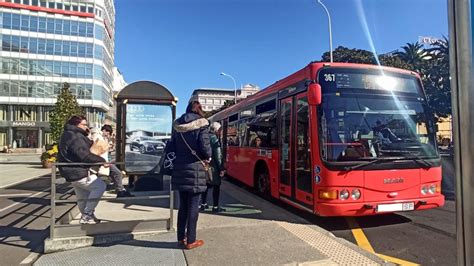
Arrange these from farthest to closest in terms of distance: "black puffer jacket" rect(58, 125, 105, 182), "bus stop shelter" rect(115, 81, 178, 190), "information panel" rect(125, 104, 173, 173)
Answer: "information panel" rect(125, 104, 173, 173) < "bus stop shelter" rect(115, 81, 178, 190) < "black puffer jacket" rect(58, 125, 105, 182)

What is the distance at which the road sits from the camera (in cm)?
484

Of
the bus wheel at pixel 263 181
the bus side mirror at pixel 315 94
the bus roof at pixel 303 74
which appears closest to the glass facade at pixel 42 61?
the bus roof at pixel 303 74

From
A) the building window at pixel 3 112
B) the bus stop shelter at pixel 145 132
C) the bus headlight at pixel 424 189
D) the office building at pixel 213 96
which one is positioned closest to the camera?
the bus headlight at pixel 424 189

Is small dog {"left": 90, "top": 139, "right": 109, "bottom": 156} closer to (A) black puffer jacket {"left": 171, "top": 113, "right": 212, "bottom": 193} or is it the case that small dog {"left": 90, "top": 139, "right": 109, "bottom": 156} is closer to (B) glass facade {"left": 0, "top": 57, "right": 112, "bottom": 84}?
(A) black puffer jacket {"left": 171, "top": 113, "right": 212, "bottom": 193}

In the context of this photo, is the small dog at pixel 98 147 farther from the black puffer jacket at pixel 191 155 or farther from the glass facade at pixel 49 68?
the glass facade at pixel 49 68

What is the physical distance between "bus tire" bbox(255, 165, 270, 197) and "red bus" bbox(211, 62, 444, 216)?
1.80m

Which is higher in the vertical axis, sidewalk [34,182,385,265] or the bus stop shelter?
the bus stop shelter

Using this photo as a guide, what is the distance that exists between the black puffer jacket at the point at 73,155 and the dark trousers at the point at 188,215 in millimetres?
1591

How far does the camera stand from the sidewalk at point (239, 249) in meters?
4.12

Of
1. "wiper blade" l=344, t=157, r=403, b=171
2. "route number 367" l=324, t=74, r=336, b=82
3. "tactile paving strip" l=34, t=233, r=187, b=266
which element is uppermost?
"route number 367" l=324, t=74, r=336, b=82

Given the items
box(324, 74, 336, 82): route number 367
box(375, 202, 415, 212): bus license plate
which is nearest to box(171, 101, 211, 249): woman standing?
box(324, 74, 336, 82): route number 367

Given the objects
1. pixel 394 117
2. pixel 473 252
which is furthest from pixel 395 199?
pixel 473 252

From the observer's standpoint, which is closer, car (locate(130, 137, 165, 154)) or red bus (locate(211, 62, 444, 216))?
A: red bus (locate(211, 62, 444, 216))

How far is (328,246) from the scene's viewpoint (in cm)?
463
